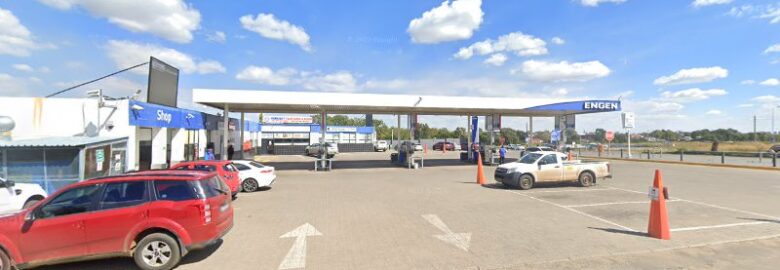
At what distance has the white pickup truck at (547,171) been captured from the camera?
14.8m

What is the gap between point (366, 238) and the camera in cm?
763

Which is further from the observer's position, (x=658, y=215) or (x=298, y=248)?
(x=658, y=215)

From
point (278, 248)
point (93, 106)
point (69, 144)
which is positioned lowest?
point (278, 248)

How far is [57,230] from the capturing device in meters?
5.60

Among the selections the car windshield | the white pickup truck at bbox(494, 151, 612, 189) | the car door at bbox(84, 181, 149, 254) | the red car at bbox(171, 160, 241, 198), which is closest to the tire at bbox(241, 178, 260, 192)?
the red car at bbox(171, 160, 241, 198)

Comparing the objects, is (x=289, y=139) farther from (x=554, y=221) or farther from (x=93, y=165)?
(x=554, y=221)

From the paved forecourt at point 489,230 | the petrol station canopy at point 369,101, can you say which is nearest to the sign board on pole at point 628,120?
the petrol station canopy at point 369,101

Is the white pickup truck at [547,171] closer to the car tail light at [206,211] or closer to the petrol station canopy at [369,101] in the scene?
the petrol station canopy at [369,101]

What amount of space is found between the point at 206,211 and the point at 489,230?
17.8ft

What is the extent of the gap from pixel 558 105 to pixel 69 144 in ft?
80.8

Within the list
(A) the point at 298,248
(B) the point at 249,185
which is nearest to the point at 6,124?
(B) the point at 249,185

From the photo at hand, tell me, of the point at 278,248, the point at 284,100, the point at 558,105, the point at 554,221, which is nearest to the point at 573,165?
the point at 554,221

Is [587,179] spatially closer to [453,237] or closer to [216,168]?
[453,237]

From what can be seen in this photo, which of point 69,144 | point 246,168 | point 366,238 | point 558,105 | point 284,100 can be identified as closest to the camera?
point 366,238
